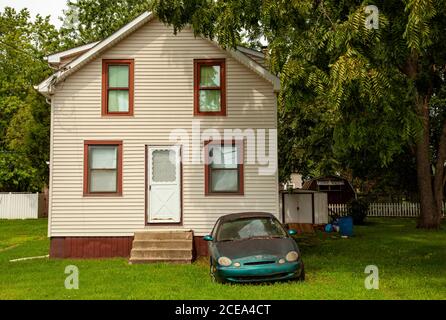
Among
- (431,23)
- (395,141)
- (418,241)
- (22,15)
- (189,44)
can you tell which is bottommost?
(418,241)

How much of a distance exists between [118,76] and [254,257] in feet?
27.9

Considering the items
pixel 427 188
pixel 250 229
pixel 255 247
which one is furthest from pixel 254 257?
pixel 427 188

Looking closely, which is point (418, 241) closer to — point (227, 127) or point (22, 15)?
point (227, 127)

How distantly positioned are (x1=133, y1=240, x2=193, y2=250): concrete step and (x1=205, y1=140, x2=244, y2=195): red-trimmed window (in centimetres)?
211

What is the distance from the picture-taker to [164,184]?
49.8 ft

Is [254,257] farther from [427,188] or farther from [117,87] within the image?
[427,188]

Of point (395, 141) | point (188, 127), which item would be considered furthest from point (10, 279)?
point (395, 141)

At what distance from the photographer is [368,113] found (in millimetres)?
10656

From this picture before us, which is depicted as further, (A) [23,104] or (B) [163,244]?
(A) [23,104]

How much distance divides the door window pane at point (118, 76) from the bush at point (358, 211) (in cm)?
1821

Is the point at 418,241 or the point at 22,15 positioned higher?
the point at 22,15

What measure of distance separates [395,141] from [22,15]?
143ft

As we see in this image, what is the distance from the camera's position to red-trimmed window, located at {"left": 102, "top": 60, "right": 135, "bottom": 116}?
15289mm

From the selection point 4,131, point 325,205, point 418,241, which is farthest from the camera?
point 4,131
